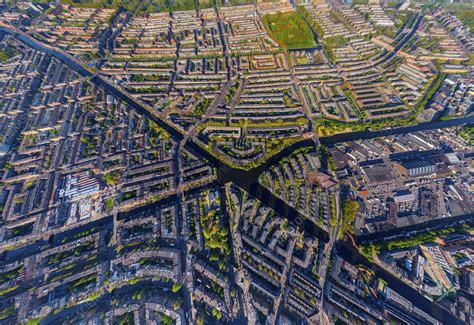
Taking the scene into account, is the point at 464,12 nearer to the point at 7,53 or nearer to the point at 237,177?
the point at 237,177

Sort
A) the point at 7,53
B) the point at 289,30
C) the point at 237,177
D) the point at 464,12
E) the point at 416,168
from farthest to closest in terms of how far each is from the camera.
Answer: the point at 464,12, the point at 289,30, the point at 7,53, the point at 237,177, the point at 416,168

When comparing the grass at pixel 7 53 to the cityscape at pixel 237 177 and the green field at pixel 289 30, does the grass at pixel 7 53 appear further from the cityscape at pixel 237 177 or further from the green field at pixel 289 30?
the green field at pixel 289 30

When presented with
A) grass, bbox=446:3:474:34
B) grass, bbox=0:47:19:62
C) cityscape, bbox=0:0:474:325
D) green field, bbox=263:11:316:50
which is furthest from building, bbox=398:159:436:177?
grass, bbox=0:47:19:62

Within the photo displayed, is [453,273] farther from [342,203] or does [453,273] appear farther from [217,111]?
[217,111]

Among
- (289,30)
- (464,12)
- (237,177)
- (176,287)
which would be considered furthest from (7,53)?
(464,12)

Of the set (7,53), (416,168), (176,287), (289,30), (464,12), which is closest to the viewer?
(176,287)

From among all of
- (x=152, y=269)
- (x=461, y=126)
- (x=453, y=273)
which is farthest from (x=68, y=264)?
(x=461, y=126)

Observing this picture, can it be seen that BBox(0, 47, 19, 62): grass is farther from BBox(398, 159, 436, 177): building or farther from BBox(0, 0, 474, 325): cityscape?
BBox(398, 159, 436, 177): building
